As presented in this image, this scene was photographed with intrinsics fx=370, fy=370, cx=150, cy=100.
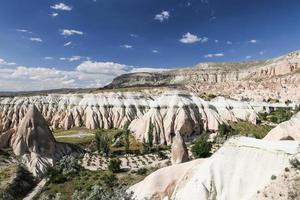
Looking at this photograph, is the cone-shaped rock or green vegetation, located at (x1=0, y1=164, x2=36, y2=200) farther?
the cone-shaped rock

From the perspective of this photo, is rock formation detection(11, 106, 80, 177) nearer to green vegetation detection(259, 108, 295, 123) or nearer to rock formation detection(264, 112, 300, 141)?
rock formation detection(264, 112, 300, 141)

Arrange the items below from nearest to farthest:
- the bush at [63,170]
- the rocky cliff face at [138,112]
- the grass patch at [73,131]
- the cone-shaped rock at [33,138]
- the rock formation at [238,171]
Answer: the rock formation at [238,171] < the bush at [63,170] < the cone-shaped rock at [33,138] < the rocky cliff face at [138,112] < the grass patch at [73,131]

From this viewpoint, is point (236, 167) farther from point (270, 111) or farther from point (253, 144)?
point (270, 111)

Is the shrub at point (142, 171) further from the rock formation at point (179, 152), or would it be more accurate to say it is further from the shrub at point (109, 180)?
the rock formation at point (179, 152)

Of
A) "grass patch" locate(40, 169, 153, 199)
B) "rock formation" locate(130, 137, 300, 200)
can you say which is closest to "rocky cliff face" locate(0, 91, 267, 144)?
"grass patch" locate(40, 169, 153, 199)

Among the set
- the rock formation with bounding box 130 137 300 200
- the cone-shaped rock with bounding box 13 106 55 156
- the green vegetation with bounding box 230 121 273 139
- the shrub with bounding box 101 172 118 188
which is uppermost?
the rock formation with bounding box 130 137 300 200

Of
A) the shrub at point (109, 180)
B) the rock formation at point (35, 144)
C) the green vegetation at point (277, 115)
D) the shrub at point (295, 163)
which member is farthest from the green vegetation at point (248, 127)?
the shrub at point (295, 163)

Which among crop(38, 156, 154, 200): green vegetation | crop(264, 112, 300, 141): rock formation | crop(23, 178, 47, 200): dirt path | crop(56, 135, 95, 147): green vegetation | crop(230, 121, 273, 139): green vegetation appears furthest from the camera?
crop(56, 135, 95, 147): green vegetation
